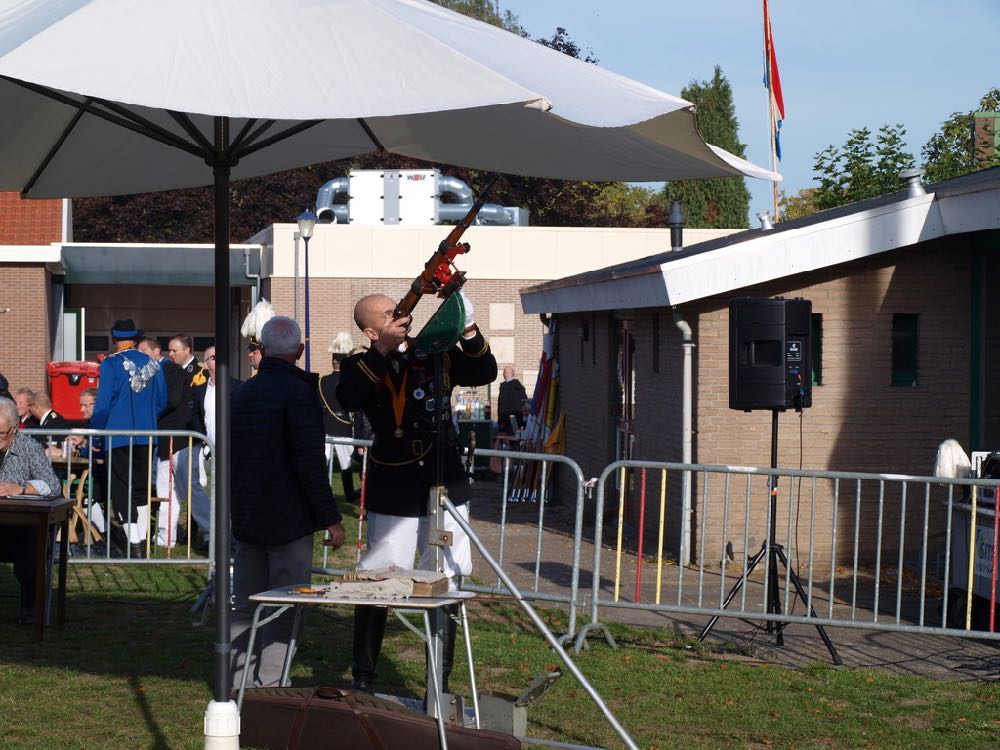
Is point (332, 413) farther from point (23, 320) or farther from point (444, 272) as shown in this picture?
point (23, 320)

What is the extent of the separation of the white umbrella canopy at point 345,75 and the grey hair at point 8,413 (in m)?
3.97

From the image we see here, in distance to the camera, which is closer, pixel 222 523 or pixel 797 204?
A: pixel 222 523

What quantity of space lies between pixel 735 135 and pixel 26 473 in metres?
54.7

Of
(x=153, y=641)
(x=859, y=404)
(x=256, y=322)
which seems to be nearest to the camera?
(x=153, y=641)

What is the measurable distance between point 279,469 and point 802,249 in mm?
7105

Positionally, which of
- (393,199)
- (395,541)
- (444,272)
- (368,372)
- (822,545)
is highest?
(393,199)

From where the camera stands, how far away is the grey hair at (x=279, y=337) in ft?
20.3

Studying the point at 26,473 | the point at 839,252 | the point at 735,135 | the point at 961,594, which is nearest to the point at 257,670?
the point at 26,473

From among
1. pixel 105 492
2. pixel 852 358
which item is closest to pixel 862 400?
pixel 852 358

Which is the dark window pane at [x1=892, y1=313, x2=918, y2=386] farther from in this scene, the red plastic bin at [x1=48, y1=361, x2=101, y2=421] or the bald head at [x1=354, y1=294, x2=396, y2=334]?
the red plastic bin at [x1=48, y1=361, x2=101, y2=421]

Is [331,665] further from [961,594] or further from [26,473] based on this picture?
[961,594]

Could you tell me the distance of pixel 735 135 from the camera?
2373 inches

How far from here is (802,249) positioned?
1196 centimetres

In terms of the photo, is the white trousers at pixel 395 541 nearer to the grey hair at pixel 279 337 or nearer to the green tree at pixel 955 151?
the grey hair at pixel 279 337
